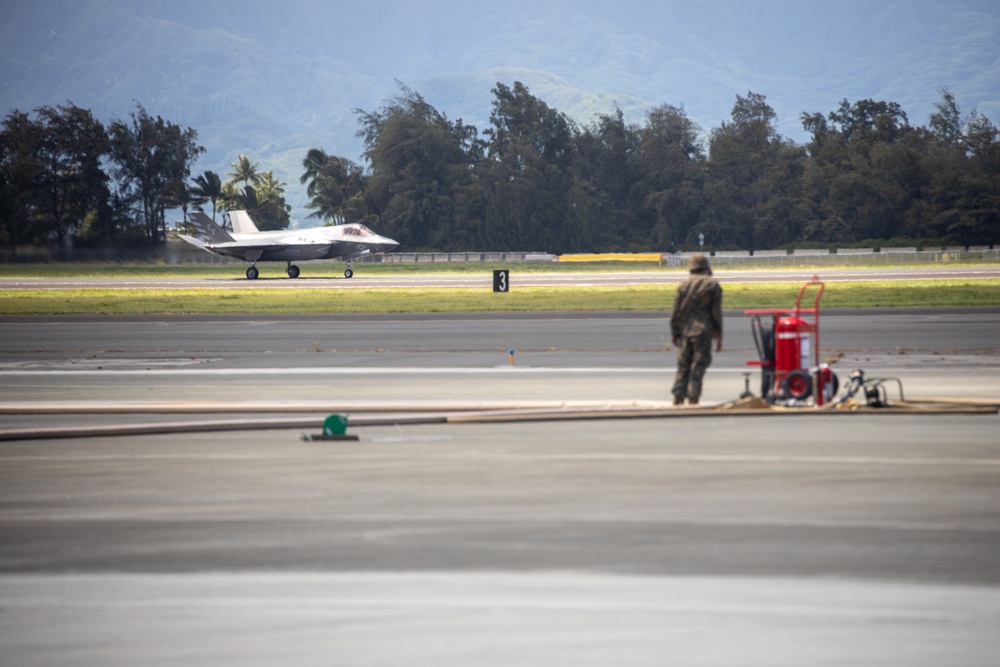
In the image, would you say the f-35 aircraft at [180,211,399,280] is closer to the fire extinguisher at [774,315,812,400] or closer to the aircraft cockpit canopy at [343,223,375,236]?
the aircraft cockpit canopy at [343,223,375,236]

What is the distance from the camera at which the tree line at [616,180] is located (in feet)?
336

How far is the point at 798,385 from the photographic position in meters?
13.9

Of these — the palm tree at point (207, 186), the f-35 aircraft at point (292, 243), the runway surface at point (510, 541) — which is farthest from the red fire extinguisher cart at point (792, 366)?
the palm tree at point (207, 186)

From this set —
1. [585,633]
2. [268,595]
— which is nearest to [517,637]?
[585,633]

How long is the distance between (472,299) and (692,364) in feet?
96.4

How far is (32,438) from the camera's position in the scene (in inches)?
513

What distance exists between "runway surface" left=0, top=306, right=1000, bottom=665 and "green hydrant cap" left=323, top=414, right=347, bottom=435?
196mm

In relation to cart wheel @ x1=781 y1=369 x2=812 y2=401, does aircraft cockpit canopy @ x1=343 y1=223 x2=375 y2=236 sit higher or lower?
higher

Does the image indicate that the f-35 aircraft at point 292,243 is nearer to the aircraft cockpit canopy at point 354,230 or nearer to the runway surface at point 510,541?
the aircraft cockpit canopy at point 354,230

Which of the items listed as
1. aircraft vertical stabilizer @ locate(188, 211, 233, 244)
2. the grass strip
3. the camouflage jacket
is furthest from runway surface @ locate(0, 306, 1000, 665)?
aircraft vertical stabilizer @ locate(188, 211, 233, 244)

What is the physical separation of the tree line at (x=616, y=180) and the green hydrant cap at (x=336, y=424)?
79.1m

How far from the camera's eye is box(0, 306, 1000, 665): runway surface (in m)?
5.86

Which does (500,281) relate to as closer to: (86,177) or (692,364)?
(692,364)

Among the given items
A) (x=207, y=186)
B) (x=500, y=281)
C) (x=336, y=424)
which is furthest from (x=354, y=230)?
(x=336, y=424)
